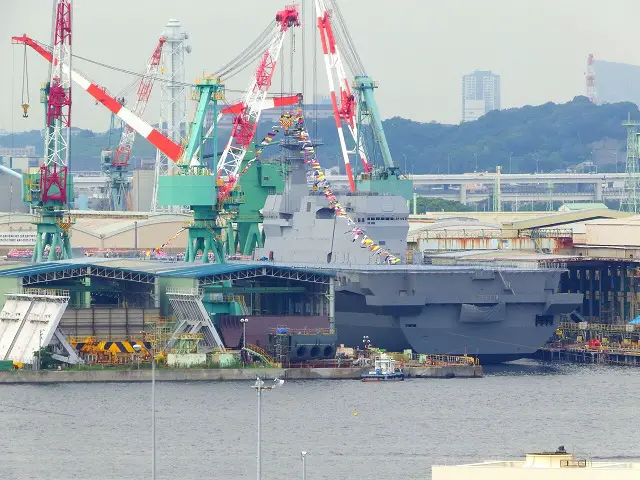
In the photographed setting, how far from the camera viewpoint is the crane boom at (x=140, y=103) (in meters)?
133

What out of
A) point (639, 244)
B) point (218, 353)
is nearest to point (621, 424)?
point (218, 353)

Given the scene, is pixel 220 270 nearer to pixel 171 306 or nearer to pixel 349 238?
pixel 171 306

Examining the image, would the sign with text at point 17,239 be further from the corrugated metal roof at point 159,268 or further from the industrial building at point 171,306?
the industrial building at point 171,306

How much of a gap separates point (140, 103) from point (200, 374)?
6187cm

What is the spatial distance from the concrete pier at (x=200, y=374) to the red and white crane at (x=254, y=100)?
22.1 m

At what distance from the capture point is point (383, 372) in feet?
242

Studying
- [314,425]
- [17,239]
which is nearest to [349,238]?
[314,425]

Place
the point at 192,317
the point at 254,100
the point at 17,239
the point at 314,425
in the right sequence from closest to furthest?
1. the point at 314,425
2. the point at 192,317
3. the point at 254,100
4. the point at 17,239

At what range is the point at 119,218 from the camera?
126 meters

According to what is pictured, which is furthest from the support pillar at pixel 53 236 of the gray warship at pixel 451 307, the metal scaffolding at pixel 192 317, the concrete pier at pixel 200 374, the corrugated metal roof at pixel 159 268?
the concrete pier at pixel 200 374

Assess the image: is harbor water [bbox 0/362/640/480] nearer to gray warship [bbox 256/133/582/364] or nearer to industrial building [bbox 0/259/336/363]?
industrial building [bbox 0/259/336/363]

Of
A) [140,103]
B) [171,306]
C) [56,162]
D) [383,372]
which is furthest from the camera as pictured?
[140,103]

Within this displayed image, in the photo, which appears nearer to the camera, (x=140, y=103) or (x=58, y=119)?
(x=58, y=119)

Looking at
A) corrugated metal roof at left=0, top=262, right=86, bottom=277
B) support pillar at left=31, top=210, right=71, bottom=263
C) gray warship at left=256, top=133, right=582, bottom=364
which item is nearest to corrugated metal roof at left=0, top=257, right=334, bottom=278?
corrugated metal roof at left=0, top=262, right=86, bottom=277
